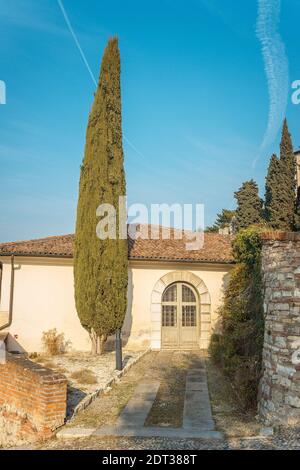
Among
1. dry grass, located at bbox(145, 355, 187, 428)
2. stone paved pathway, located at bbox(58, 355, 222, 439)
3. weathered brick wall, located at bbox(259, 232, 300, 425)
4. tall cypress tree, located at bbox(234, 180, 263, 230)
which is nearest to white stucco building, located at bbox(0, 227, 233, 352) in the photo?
dry grass, located at bbox(145, 355, 187, 428)

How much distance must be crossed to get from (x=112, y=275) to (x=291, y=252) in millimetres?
6864

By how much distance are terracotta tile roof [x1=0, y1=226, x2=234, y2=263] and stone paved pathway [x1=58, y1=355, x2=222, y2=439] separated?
5.61 m

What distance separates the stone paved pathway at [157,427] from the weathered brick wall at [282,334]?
99 centimetres

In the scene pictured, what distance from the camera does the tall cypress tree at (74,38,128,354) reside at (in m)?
11.3

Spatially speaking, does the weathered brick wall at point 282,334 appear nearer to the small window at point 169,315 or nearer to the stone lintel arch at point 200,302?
the stone lintel arch at point 200,302

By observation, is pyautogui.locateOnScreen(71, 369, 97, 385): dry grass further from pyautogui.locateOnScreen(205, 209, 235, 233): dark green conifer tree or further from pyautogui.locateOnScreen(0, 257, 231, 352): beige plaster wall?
pyautogui.locateOnScreen(205, 209, 235, 233): dark green conifer tree

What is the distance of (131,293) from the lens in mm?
12742

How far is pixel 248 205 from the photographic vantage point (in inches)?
856

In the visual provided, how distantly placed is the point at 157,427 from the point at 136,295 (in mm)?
7468

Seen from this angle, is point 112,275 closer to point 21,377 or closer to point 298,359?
point 21,377

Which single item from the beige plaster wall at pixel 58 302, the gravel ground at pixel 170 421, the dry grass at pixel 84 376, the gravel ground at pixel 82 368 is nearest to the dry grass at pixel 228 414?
the gravel ground at pixel 170 421

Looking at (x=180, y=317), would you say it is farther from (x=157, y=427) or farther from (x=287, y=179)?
(x=287, y=179)

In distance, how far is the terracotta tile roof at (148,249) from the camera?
12.5 meters

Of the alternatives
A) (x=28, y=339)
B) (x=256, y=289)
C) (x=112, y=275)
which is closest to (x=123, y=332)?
(x=112, y=275)
